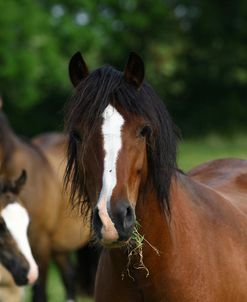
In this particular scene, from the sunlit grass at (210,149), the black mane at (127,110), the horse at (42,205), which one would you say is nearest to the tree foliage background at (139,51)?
the sunlit grass at (210,149)

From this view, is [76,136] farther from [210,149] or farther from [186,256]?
[210,149]

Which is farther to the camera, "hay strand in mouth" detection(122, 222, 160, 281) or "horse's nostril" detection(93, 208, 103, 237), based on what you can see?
"hay strand in mouth" detection(122, 222, 160, 281)

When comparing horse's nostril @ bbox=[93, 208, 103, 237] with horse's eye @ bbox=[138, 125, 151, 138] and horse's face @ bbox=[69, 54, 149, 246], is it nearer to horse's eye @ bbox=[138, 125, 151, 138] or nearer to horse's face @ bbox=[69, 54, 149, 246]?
horse's face @ bbox=[69, 54, 149, 246]

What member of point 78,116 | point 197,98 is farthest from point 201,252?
point 197,98

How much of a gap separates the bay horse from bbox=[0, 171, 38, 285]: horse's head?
11.1ft

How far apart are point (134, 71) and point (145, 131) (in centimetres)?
27

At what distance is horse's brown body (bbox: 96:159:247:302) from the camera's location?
3555 mm

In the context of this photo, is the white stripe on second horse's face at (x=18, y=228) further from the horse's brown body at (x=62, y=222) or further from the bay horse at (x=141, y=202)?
the bay horse at (x=141, y=202)

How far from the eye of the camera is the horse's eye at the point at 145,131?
11.0 ft

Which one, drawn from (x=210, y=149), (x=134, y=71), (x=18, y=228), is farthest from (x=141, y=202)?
(x=210, y=149)

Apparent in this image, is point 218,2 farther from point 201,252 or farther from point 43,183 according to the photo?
point 201,252

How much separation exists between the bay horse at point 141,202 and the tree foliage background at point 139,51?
653 inches

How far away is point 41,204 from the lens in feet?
29.7

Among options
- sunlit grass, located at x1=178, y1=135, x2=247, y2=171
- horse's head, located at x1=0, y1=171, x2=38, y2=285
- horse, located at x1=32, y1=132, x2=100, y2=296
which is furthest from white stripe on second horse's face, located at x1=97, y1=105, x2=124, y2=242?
sunlit grass, located at x1=178, y1=135, x2=247, y2=171
